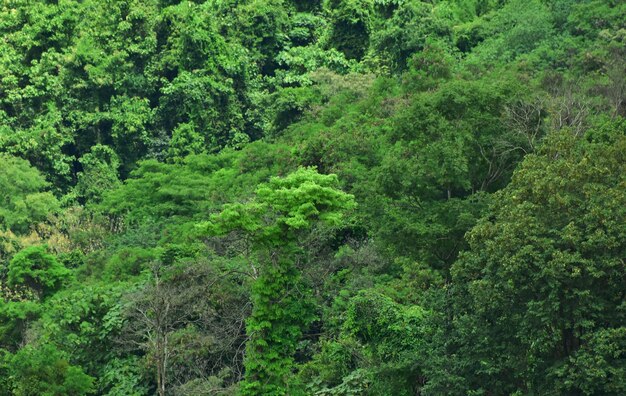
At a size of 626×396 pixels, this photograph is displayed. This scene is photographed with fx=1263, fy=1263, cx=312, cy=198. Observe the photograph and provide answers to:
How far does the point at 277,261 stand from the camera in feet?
89.0

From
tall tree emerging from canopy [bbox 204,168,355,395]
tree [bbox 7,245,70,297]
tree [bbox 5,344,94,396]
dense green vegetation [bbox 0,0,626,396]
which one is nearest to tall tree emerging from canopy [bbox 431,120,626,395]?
dense green vegetation [bbox 0,0,626,396]

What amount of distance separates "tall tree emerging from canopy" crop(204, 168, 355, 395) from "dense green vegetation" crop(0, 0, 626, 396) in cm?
6

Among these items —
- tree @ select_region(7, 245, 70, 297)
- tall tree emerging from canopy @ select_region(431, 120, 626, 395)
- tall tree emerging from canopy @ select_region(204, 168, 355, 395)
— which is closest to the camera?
tall tree emerging from canopy @ select_region(431, 120, 626, 395)

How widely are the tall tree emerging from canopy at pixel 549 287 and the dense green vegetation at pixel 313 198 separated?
52mm

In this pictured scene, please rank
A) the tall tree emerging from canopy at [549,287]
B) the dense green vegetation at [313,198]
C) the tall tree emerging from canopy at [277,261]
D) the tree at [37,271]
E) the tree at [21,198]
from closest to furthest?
the tall tree emerging from canopy at [549,287] < the dense green vegetation at [313,198] < the tall tree emerging from canopy at [277,261] < the tree at [37,271] < the tree at [21,198]

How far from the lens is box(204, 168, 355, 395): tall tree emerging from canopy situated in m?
26.6

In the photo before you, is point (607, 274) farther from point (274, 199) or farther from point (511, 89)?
point (511, 89)

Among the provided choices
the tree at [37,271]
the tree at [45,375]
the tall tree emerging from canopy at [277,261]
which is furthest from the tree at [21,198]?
the tall tree emerging from canopy at [277,261]

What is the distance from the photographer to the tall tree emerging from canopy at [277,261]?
26562 millimetres

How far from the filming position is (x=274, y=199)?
26875 mm

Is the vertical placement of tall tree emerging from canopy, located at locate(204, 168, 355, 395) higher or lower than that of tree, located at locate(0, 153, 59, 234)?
higher

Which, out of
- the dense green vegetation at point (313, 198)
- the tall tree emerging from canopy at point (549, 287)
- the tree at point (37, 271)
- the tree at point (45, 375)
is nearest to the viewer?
the tall tree emerging from canopy at point (549, 287)

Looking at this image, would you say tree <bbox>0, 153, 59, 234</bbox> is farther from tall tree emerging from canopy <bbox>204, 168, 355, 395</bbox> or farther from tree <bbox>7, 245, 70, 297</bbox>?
tall tree emerging from canopy <bbox>204, 168, 355, 395</bbox>

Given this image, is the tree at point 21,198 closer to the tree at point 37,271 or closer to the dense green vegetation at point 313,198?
the dense green vegetation at point 313,198
